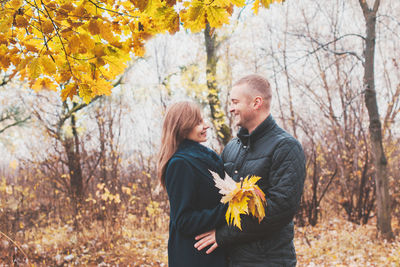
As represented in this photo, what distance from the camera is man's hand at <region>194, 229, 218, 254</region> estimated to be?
1761 millimetres

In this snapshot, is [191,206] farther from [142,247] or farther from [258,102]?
[142,247]

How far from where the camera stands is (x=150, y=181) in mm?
7398

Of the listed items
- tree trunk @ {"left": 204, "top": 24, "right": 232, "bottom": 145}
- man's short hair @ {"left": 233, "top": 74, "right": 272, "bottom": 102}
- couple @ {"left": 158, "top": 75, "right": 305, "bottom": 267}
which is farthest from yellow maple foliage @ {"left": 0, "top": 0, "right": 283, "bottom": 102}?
tree trunk @ {"left": 204, "top": 24, "right": 232, "bottom": 145}

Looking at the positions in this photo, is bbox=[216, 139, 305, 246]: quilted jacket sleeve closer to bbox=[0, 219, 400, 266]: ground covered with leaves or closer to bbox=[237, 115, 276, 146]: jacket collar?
bbox=[237, 115, 276, 146]: jacket collar

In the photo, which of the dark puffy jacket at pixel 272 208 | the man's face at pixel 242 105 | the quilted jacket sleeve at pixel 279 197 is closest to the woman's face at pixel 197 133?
the man's face at pixel 242 105

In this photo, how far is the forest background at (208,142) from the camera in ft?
17.7

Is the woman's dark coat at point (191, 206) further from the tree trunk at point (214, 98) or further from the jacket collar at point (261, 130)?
the tree trunk at point (214, 98)

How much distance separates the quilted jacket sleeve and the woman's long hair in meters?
0.59

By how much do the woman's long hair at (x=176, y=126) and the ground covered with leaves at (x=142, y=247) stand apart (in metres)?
3.56

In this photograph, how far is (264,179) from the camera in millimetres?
1766

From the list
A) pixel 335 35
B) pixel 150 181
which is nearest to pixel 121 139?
pixel 150 181

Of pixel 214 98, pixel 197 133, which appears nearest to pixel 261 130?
pixel 197 133

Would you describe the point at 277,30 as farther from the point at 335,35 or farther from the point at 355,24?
the point at 355,24

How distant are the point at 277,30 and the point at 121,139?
460 centimetres
